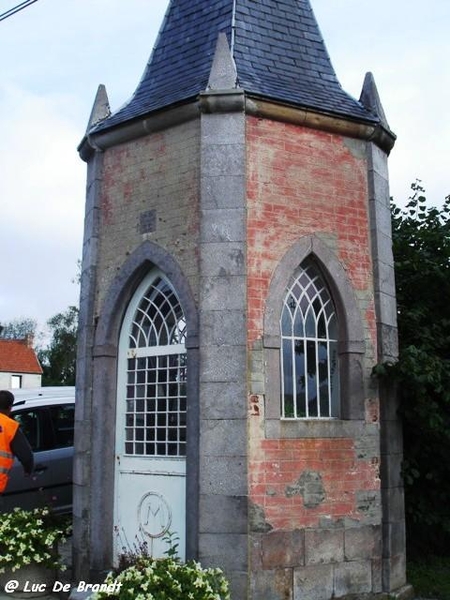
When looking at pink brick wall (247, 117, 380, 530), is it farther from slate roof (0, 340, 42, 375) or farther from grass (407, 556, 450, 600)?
slate roof (0, 340, 42, 375)

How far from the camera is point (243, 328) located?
21.0 ft

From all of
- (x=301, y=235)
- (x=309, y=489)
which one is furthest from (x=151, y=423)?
(x=301, y=235)

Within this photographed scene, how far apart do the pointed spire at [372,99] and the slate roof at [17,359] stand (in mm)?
40578

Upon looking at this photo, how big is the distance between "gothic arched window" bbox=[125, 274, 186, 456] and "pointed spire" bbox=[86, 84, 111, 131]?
7.57 ft

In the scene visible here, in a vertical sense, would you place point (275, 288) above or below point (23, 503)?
above

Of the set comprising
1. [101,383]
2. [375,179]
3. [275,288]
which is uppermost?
[375,179]

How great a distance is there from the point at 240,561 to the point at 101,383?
99.2 inches

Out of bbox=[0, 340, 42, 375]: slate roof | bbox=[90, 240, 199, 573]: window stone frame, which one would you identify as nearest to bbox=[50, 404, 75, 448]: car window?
bbox=[90, 240, 199, 573]: window stone frame

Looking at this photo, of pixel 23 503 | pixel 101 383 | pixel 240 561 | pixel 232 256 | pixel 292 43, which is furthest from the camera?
pixel 23 503

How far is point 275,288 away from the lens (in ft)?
22.0

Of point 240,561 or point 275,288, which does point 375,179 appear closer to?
point 275,288

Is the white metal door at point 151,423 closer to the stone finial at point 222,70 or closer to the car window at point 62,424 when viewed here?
the stone finial at point 222,70

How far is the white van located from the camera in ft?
30.7

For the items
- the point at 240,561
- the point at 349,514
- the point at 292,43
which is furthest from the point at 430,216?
the point at 240,561
